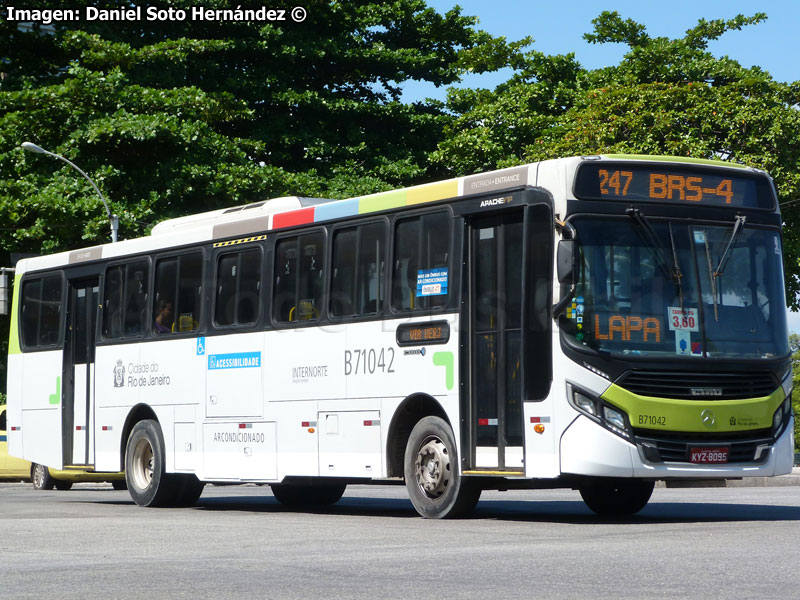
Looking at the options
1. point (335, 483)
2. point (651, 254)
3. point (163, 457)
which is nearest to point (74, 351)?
point (163, 457)

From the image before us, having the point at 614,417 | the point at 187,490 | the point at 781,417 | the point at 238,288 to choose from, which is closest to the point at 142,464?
the point at 187,490

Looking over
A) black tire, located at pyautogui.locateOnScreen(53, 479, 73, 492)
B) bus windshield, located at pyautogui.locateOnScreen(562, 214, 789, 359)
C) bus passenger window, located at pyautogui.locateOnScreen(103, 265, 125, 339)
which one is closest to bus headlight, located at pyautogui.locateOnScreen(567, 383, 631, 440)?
bus windshield, located at pyautogui.locateOnScreen(562, 214, 789, 359)

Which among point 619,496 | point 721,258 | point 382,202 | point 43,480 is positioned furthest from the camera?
point 43,480

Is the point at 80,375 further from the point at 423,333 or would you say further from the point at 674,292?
the point at 674,292

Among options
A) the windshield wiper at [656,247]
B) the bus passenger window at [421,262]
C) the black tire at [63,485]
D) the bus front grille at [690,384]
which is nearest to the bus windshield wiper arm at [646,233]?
the windshield wiper at [656,247]

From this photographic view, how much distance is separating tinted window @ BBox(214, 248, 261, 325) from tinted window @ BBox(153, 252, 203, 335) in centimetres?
47

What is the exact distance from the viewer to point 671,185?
13.9 m

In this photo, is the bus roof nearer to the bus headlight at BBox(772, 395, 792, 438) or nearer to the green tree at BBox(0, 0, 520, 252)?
the bus headlight at BBox(772, 395, 792, 438)

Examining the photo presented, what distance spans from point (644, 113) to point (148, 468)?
22470mm

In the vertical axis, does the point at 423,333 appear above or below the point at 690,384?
above

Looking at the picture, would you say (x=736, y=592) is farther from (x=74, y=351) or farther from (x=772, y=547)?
(x=74, y=351)

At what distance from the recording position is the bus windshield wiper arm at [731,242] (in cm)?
1367

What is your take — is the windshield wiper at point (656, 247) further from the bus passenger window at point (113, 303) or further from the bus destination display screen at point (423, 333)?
the bus passenger window at point (113, 303)

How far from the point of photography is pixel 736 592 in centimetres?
769
